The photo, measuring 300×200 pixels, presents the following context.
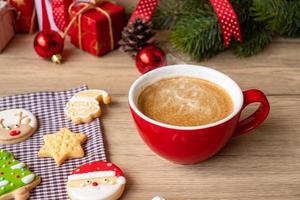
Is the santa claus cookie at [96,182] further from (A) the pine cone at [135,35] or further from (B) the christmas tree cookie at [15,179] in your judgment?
(A) the pine cone at [135,35]

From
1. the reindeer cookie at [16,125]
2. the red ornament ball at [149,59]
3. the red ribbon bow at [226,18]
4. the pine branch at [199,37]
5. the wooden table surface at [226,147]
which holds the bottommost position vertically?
the wooden table surface at [226,147]

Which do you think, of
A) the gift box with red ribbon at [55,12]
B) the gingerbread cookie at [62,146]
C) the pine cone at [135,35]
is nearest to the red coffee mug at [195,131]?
the gingerbread cookie at [62,146]

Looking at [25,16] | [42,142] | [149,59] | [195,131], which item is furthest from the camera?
[25,16]

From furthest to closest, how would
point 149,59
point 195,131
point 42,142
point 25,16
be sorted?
point 25,16, point 149,59, point 42,142, point 195,131

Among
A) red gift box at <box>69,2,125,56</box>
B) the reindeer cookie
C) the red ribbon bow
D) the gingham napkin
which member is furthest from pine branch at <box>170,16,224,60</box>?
the reindeer cookie

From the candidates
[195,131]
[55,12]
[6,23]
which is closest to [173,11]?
[55,12]

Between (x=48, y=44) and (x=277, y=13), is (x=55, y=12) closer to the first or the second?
(x=48, y=44)

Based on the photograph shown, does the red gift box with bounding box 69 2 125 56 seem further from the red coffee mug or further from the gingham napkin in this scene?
the red coffee mug
